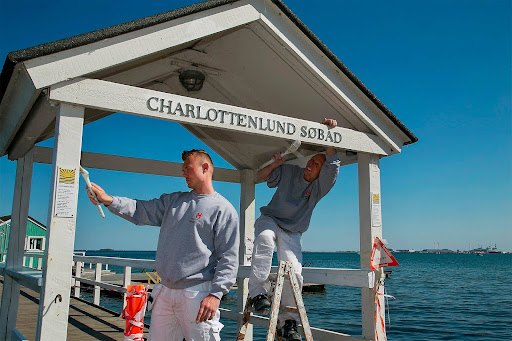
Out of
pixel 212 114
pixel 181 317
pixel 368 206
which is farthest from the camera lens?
pixel 368 206

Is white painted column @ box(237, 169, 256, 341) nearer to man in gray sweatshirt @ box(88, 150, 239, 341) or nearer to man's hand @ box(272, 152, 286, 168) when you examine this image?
man's hand @ box(272, 152, 286, 168)

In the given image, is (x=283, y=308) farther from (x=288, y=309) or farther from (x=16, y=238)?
(x=16, y=238)

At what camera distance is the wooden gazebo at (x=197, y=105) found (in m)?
3.29

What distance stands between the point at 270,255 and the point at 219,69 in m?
2.46

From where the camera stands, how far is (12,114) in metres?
4.34

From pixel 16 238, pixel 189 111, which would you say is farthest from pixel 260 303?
pixel 16 238

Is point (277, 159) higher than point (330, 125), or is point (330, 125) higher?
point (330, 125)

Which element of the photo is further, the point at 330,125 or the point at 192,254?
the point at 330,125

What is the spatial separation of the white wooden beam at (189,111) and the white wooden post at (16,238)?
2.61 metres

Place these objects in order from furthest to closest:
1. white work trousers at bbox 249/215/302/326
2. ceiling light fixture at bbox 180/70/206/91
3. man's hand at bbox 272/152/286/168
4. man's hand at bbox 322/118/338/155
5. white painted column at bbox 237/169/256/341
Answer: white painted column at bbox 237/169/256/341 → ceiling light fixture at bbox 180/70/206/91 → man's hand at bbox 272/152/286/168 → man's hand at bbox 322/118/338/155 → white work trousers at bbox 249/215/302/326

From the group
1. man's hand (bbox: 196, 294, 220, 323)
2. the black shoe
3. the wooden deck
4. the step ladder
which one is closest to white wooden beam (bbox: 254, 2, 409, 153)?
the step ladder

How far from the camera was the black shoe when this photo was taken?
13.2ft

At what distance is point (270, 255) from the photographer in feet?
13.6

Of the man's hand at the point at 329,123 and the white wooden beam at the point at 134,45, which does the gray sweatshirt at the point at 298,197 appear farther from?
the white wooden beam at the point at 134,45
